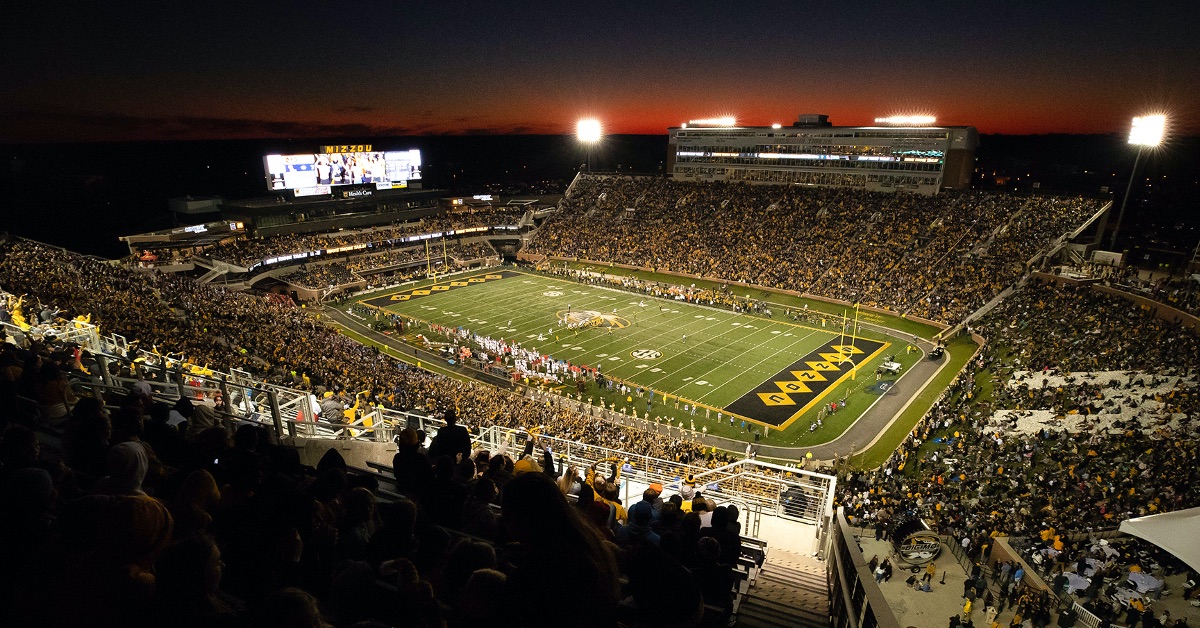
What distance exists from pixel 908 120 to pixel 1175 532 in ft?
171

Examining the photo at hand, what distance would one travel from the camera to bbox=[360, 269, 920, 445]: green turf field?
25.6 m

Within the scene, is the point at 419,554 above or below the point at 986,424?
above

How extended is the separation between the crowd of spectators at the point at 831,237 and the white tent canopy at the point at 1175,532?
26.9m

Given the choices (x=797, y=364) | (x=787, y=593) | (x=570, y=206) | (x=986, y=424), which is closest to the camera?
(x=787, y=593)

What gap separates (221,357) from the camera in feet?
63.7

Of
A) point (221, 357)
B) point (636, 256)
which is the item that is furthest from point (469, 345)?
point (636, 256)

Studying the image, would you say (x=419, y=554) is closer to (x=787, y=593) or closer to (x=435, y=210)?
(x=787, y=593)

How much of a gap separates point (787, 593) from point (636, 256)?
48161 millimetres

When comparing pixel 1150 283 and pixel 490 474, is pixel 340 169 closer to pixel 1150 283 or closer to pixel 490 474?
pixel 490 474

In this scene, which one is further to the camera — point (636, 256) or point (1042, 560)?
point (636, 256)

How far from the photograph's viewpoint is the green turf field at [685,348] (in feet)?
83.9

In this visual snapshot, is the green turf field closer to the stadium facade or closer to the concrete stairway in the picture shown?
the concrete stairway

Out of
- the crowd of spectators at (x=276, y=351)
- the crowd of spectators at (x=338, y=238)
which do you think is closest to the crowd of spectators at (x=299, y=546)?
the crowd of spectators at (x=276, y=351)

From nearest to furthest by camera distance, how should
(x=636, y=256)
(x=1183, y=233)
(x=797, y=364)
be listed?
(x=797, y=364), (x=636, y=256), (x=1183, y=233)
